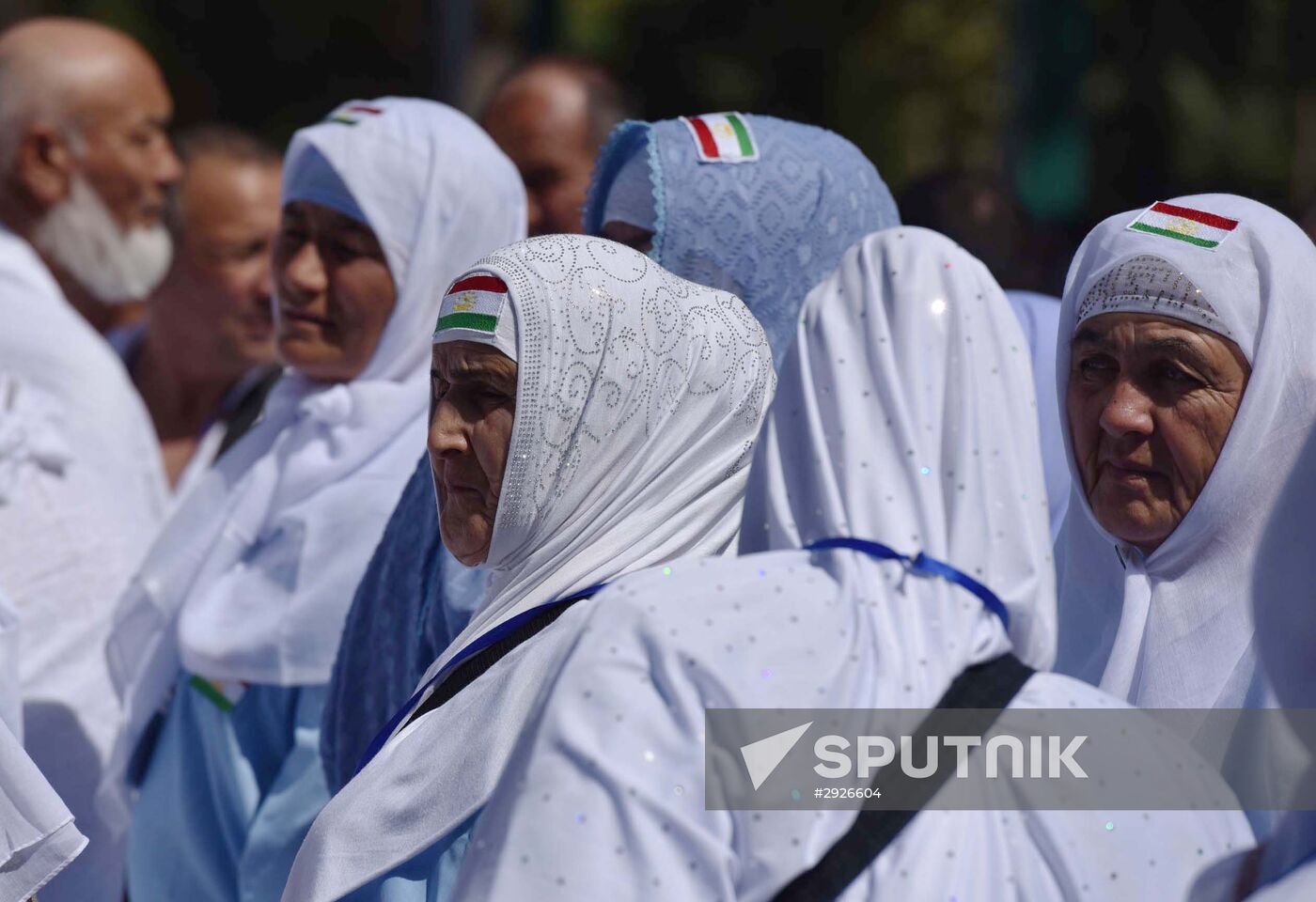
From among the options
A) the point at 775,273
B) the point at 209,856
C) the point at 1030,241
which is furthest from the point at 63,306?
the point at 1030,241

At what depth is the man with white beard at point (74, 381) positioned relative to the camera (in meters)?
3.85

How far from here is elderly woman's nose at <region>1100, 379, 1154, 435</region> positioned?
2654 millimetres

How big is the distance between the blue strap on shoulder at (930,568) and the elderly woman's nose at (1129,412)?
3.13 feet

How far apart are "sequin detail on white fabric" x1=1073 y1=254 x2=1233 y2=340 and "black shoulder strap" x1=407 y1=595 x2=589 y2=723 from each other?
100cm

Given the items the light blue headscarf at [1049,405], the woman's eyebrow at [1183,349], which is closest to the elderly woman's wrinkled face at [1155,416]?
the woman's eyebrow at [1183,349]

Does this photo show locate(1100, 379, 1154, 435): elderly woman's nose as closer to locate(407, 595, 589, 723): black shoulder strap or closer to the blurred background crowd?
locate(407, 595, 589, 723): black shoulder strap

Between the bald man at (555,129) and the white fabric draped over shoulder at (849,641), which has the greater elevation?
the white fabric draped over shoulder at (849,641)

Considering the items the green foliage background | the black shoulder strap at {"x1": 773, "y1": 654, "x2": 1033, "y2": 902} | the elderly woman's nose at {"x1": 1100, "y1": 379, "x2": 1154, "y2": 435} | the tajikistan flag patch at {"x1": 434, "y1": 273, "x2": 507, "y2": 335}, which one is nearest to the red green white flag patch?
the tajikistan flag patch at {"x1": 434, "y1": 273, "x2": 507, "y2": 335}

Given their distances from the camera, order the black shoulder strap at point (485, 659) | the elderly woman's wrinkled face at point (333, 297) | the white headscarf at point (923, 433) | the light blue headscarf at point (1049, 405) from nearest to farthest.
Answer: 1. the white headscarf at point (923, 433)
2. the black shoulder strap at point (485, 659)
3. the light blue headscarf at point (1049, 405)
4. the elderly woman's wrinkled face at point (333, 297)

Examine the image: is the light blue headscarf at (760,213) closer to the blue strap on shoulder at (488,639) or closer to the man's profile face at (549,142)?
the blue strap on shoulder at (488,639)

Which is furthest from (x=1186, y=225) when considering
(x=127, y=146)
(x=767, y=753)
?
(x=127, y=146)

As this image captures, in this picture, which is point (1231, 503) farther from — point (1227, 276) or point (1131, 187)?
point (1131, 187)

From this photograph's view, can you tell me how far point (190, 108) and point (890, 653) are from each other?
10732 mm

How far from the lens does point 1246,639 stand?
2.52m
